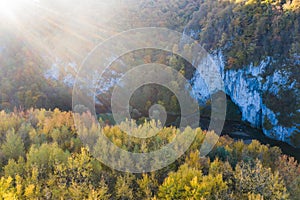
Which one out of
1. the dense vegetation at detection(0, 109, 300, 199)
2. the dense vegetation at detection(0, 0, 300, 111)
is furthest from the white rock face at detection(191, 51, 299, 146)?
the dense vegetation at detection(0, 109, 300, 199)

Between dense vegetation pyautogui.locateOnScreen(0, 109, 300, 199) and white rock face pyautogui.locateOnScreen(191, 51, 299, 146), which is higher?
white rock face pyautogui.locateOnScreen(191, 51, 299, 146)

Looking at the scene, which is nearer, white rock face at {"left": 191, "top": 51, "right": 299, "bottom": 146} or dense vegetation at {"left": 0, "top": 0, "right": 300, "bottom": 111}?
white rock face at {"left": 191, "top": 51, "right": 299, "bottom": 146}

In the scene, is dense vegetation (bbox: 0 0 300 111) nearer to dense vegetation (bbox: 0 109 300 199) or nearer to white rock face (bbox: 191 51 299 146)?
white rock face (bbox: 191 51 299 146)

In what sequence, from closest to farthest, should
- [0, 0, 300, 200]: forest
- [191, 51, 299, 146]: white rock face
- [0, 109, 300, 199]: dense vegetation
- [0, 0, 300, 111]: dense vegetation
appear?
1. [0, 109, 300, 199]: dense vegetation
2. [0, 0, 300, 200]: forest
3. [191, 51, 299, 146]: white rock face
4. [0, 0, 300, 111]: dense vegetation

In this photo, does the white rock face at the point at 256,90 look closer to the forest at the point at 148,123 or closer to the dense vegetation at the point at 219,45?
the forest at the point at 148,123

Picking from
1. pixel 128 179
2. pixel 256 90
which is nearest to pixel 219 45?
pixel 256 90

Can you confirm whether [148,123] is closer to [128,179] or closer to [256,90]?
[128,179]

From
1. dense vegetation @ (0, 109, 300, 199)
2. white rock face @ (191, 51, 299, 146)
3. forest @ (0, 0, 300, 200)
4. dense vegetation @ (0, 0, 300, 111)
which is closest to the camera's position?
dense vegetation @ (0, 109, 300, 199)

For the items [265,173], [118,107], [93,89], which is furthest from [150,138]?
[93,89]

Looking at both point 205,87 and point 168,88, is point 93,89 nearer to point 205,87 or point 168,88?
point 168,88

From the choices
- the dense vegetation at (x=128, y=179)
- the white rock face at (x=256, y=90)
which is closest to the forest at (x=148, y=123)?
the dense vegetation at (x=128, y=179)
